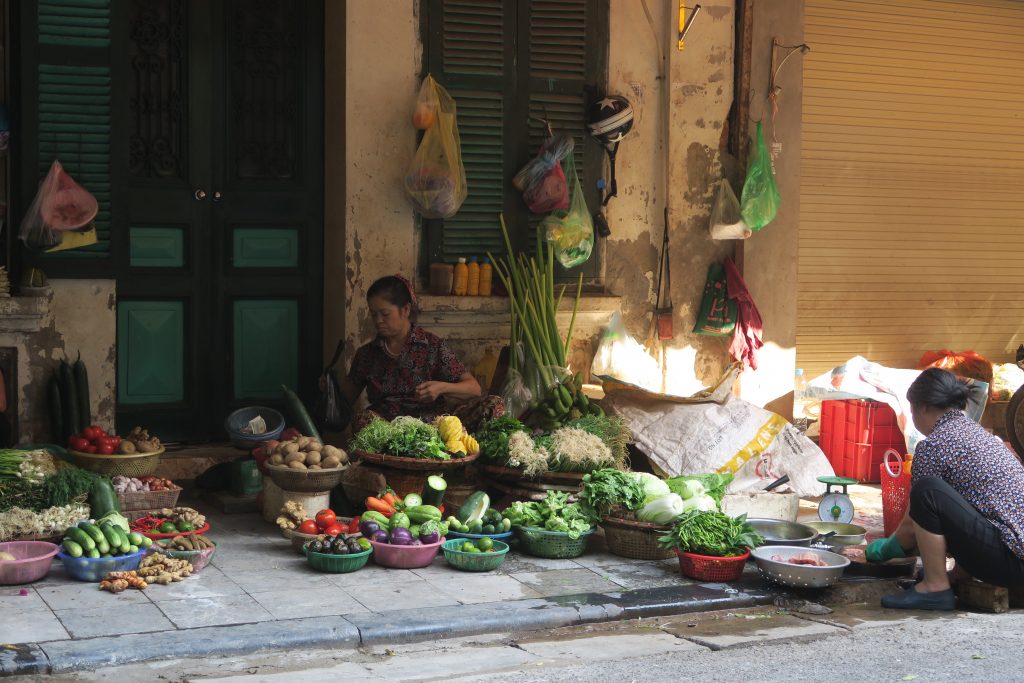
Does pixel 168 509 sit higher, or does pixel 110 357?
pixel 110 357

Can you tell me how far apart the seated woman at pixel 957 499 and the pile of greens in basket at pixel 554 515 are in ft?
5.62

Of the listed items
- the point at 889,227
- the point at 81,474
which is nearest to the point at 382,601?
the point at 81,474

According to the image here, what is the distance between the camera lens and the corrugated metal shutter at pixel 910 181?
37.0 ft

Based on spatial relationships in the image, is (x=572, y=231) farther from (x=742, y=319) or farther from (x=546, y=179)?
(x=742, y=319)

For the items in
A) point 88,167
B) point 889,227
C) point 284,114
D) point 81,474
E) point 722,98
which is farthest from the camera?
point 889,227

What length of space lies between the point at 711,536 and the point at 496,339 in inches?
120

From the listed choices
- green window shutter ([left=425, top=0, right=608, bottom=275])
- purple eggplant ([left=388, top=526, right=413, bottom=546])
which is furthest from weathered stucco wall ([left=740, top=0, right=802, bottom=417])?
purple eggplant ([left=388, top=526, right=413, bottom=546])

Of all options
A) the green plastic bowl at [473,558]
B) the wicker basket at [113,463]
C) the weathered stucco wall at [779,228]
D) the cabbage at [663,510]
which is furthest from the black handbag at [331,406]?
the weathered stucco wall at [779,228]

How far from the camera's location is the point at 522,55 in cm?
950

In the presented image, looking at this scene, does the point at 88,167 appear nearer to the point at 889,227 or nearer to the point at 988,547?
the point at 988,547

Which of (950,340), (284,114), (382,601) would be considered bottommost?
(382,601)

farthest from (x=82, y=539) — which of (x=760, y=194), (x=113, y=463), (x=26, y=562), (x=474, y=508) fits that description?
(x=760, y=194)

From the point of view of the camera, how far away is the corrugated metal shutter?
11266mm

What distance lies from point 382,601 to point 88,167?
389 centimetres
